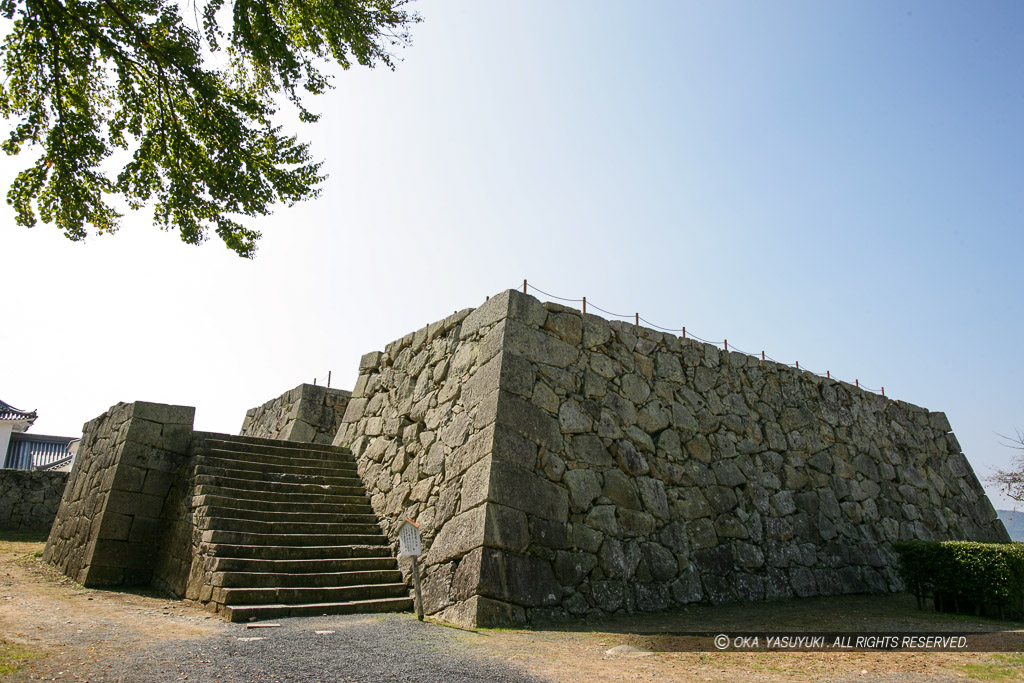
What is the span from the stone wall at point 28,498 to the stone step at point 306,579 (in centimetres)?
897

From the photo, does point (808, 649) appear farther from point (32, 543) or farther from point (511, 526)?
point (32, 543)

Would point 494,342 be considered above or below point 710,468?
above

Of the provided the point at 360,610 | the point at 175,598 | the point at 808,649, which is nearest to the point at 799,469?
the point at 808,649

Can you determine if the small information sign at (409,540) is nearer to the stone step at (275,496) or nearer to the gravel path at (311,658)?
the gravel path at (311,658)

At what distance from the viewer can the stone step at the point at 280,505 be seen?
766 centimetres

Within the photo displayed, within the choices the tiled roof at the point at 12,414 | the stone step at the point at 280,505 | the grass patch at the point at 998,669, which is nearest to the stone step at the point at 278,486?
the stone step at the point at 280,505

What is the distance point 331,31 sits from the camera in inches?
236

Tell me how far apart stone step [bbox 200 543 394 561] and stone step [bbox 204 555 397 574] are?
0.21ft

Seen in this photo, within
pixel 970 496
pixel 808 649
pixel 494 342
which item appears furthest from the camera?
pixel 970 496

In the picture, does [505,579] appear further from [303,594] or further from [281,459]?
[281,459]

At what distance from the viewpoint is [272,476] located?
8773mm

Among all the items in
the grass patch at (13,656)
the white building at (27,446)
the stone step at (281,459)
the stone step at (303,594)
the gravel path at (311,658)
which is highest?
the white building at (27,446)

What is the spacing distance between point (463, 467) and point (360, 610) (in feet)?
6.12

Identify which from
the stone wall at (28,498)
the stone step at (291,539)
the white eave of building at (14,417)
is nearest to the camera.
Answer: the stone step at (291,539)
